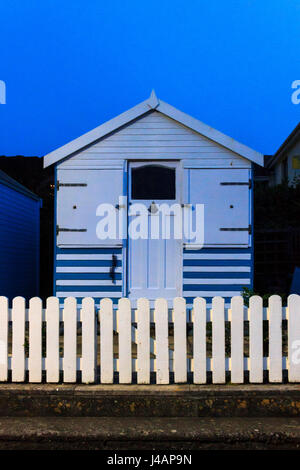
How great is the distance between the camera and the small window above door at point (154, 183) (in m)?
8.05

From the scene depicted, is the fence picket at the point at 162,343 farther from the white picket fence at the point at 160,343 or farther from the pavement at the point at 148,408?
the pavement at the point at 148,408

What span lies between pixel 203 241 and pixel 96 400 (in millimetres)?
4475

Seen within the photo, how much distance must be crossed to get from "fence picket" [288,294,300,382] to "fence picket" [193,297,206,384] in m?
0.81

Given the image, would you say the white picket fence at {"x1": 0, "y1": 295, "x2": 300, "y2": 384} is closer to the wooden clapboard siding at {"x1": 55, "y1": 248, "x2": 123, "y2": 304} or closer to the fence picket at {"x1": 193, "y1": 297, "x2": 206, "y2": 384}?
the fence picket at {"x1": 193, "y1": 297, "x2": 206, "y2": 384}

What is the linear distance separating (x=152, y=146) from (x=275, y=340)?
4.74m

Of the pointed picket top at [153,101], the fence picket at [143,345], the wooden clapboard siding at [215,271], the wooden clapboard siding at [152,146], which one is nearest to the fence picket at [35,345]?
the fence picket at [143,345]

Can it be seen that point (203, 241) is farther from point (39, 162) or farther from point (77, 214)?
point (39, 162)

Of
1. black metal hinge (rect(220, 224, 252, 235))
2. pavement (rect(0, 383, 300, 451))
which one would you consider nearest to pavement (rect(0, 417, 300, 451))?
pavement (rect(0, 383, 300, 451))

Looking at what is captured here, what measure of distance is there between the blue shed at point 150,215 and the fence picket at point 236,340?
12.4ft

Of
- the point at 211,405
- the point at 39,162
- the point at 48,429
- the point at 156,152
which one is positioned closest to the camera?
the point at 48,429

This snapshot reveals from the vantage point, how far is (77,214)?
798 cm

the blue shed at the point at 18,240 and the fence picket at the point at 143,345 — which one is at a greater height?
the blue shed at the point at 18,240

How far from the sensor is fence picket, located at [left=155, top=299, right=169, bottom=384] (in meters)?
4.14

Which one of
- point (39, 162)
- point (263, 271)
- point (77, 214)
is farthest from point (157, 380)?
point (39, 162)
